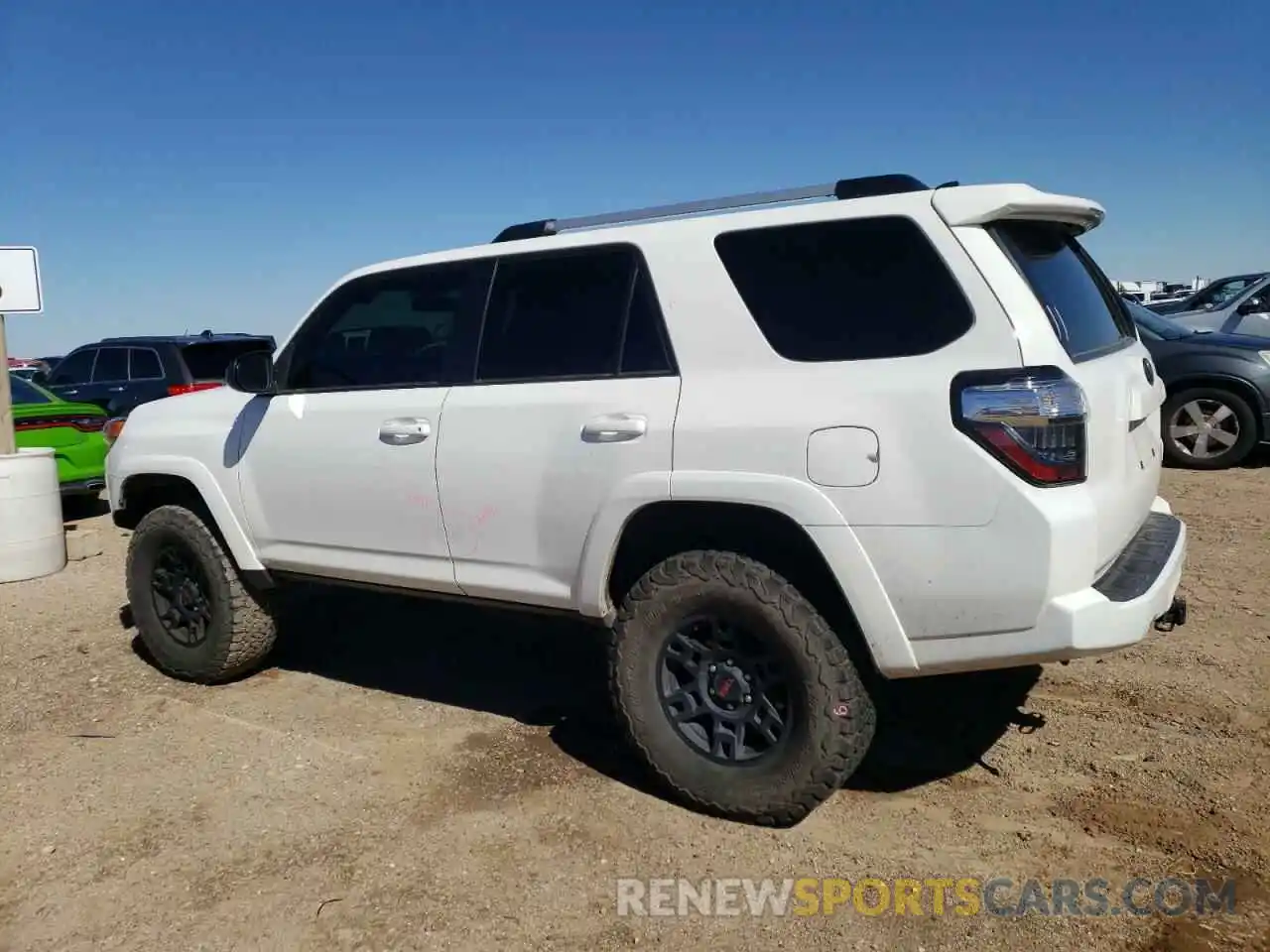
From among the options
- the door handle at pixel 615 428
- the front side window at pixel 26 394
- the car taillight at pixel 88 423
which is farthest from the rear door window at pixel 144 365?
the door handle at pixel 615 428

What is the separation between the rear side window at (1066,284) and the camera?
3.02 metres

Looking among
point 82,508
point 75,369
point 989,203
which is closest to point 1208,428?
point 989,203

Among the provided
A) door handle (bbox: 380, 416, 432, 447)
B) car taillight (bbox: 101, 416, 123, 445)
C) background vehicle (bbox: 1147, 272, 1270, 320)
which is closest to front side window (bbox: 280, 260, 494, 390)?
door handle (bbox: 380, 416, 432, 447)

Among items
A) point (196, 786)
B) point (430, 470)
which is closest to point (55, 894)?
point (196, 786)

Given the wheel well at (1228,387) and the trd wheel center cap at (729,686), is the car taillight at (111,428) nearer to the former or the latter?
the trd wheel center cap at (729,686)

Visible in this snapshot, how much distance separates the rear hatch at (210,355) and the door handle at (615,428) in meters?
8.75

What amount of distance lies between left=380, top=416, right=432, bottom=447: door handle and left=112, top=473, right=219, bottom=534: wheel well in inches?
48.3

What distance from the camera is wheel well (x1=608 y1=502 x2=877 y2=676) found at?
3.18 meters

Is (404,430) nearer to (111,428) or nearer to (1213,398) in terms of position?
(111,428)

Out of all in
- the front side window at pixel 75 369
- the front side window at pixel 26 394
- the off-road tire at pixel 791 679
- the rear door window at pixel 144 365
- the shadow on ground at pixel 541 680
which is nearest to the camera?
the off-road tire at pixel 791 679

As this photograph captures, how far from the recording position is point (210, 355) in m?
11.3

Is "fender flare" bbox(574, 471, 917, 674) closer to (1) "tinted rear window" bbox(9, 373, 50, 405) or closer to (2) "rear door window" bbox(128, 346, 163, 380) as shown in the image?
(1) "tinted rear window" bbox(9, 373, 50, 405)

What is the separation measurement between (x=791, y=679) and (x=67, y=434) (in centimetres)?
867

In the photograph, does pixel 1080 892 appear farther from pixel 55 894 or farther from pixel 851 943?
pixel 55 894
